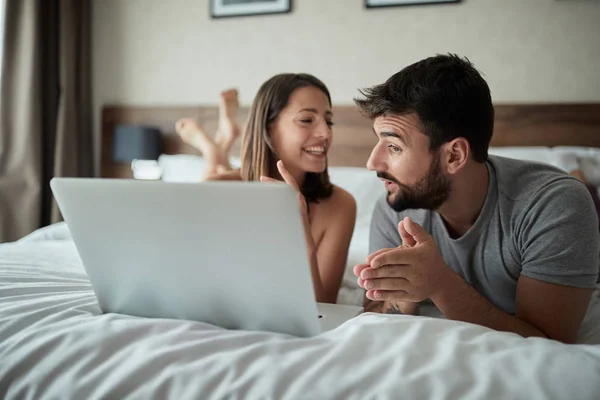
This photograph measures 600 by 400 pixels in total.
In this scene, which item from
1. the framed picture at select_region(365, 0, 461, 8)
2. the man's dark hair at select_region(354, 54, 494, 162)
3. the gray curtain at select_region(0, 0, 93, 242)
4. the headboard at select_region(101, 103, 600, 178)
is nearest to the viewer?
the man's dark hair at select_region(354, 54, 494, 162)

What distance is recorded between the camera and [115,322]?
891 mm

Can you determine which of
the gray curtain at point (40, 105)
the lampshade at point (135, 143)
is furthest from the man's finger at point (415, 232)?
the gray curtain at point (40, 105)

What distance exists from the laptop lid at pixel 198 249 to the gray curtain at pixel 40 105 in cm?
223

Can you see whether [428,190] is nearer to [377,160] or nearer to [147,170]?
[377,160]

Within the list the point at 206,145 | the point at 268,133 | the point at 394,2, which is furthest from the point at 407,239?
the point at 394,2

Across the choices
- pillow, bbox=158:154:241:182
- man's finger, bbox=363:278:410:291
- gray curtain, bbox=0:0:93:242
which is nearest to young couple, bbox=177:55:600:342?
man's finger, bbox=363:278:410:291

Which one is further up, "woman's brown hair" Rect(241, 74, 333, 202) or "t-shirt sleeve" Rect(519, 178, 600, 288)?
"woman's brown hair" Rect(241, 74, 333, 202)

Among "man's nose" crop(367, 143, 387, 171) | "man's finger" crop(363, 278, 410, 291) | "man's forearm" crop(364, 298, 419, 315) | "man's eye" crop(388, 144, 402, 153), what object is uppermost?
"man's eye" crop(388, 144, 402, 153)

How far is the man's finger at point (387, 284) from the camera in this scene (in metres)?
0.95

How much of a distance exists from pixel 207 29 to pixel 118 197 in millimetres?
2460

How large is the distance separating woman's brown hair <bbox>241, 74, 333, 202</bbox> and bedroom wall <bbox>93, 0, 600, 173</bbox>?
3.96 ft

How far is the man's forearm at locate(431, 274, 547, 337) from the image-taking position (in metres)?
1.04

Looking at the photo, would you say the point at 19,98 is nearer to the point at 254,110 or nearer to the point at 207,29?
the point at 207,29

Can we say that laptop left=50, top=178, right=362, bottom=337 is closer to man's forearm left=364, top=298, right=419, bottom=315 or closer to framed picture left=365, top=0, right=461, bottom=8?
man's forearm left=364, top=298, right=419, bottom=315
